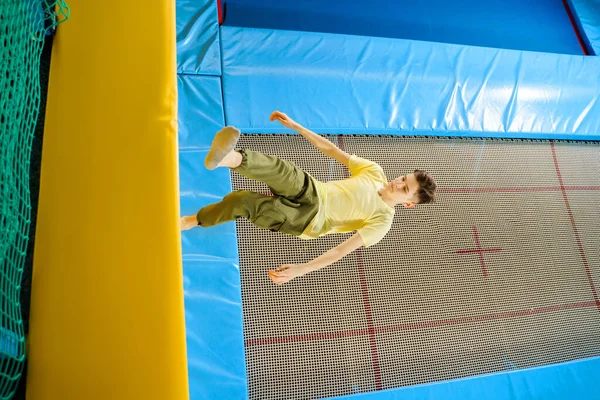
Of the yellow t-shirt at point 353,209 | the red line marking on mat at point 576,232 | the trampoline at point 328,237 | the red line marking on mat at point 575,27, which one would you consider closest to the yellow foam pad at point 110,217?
the trampoline at point 328,237

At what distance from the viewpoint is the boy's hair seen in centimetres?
192

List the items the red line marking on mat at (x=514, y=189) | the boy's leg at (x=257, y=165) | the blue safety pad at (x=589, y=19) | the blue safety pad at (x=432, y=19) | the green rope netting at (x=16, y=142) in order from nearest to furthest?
the green rope netting at (x=16, y=142)
the boy's leg at (x=257, y=165)
the red line marking on mat at (x=514, y=189)
the blue safety pad at (x=432, y=19)
the blue safety pad at (x=589, y=19)

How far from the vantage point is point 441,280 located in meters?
2.76

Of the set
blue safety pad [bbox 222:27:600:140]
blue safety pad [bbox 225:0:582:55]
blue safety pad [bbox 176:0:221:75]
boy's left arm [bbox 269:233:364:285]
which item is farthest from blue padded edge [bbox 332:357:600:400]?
blue safety pad [bbox 225:0:582:55]

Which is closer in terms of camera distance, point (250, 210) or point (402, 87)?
point (250, 210)

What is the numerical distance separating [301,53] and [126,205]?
196 centimetres

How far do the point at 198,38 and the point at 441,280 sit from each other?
7.23 ft

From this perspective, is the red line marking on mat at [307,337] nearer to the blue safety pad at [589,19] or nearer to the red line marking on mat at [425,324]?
the red line marking on mat at [425,324]

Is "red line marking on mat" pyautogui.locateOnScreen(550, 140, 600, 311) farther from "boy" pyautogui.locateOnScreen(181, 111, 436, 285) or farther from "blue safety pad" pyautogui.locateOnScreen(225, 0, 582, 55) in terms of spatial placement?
"boy" pyautogui.locateOnScreen(181, 111, 436, 285)

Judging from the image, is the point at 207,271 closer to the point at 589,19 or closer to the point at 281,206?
the point at 281,206

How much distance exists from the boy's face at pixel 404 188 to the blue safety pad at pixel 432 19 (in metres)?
1.97

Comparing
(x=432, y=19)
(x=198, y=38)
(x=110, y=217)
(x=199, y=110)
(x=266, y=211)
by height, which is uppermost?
(x=432, y=19)

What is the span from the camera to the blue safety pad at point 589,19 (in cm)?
402

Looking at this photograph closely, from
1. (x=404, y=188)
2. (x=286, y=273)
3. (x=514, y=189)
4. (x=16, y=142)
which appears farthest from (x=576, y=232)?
(x=16, y=142)
